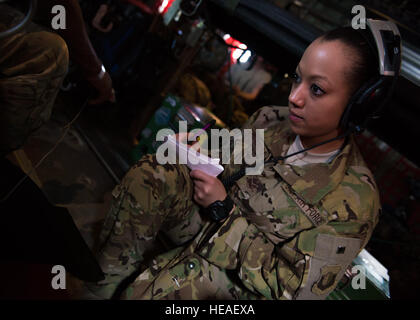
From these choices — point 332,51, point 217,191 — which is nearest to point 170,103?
point 217,191

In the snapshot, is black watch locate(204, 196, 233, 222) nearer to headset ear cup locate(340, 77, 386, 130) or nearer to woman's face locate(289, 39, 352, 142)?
woman's face locate(289, 39, 352, 142)

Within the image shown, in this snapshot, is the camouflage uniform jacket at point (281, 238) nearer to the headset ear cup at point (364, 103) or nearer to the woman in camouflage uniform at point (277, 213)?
the woman in camouflage uniform at point (277, 213)

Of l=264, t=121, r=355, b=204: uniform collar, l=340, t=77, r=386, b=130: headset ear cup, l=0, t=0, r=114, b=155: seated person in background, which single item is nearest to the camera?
l=0, t=0, r=114, b=155: seated person in background

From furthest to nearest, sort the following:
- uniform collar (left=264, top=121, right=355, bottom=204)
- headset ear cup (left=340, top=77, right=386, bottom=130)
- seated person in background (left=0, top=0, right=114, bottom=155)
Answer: uniform collar (left=264, top=121, right=355, bottom=204) < headset ear cup (left=340, top=77, right=386, bottom=130) < seated person in background (left=0, top=0, right=114, bottom=155)

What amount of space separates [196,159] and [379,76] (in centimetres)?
81

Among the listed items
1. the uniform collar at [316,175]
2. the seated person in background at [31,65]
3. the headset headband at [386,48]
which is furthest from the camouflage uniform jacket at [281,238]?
the seated person in background at [31,65]

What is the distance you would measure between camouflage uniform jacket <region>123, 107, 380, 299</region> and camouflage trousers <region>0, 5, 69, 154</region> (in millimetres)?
920

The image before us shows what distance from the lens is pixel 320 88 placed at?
3.11 feet

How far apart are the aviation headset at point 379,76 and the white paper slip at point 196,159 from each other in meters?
0.60

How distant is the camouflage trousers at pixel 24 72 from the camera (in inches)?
30.3

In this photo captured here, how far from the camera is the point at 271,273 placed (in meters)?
1.06

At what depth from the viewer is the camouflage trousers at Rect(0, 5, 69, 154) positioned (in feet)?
2.52

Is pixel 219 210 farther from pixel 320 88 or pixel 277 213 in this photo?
pixel 320 88

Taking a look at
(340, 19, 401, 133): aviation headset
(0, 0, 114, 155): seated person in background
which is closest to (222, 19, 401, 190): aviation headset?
(340, 19, 401, 133): aviation headset
